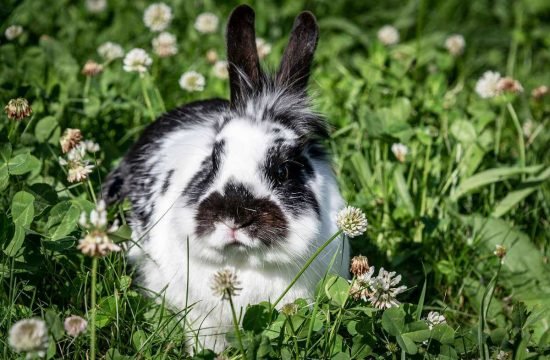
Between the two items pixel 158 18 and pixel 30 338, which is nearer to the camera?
pixel 30 338

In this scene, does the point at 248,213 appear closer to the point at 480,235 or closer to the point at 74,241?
the point at 74,241

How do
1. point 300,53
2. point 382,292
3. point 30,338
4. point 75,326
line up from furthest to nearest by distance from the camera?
point 300,53, point 382,292, point 75,326, point 30,338

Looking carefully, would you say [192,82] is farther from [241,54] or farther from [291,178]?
[291,178]

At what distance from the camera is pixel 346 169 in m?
4.32

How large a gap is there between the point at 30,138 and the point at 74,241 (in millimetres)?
854

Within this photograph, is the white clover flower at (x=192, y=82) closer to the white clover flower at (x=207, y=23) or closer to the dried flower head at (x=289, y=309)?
the white clover flower at (x=207, y=23)

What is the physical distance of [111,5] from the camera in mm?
5922

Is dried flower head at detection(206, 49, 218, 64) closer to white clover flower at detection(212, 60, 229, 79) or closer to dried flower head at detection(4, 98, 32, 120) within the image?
white clover flower at detection(212, 60, 229, 79)

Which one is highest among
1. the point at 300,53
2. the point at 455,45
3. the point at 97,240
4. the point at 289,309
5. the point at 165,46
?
the point at 300,53

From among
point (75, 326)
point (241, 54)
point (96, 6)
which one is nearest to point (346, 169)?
point (241, 54)

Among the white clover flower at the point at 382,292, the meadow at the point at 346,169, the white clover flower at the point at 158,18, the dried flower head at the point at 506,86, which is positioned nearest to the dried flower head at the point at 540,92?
the meadow at the point at 346,169

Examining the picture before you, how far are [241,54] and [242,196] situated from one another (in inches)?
34.6

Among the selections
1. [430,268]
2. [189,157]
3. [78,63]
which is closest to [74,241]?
[189,157]

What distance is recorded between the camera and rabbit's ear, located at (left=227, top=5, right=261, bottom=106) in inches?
136
